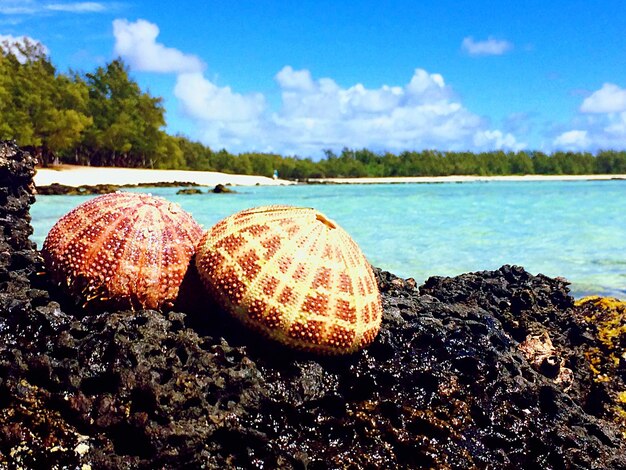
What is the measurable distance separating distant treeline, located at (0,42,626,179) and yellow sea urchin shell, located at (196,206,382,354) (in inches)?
2153

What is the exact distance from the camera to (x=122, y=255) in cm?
393

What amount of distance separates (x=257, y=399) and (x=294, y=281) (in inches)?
27.7

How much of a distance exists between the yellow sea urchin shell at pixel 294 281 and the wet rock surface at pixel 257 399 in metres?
0.17

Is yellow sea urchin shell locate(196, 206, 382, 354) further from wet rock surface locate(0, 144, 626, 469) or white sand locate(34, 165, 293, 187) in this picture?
white sand locate(34, 165, 293, 187)

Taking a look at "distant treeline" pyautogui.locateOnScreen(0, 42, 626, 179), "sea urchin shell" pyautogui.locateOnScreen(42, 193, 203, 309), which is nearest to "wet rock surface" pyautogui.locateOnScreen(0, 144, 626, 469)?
"sea urchin shell" pyautogui.locateOnScreen(42, 193, 203, 309)

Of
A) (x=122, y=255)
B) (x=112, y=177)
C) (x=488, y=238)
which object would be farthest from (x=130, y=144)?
(x=122, y=255)

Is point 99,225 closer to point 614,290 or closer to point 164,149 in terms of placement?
point 614,290

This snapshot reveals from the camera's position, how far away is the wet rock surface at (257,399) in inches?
132

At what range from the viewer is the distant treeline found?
5891cm

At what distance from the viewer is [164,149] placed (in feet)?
254

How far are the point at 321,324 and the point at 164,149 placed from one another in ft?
252

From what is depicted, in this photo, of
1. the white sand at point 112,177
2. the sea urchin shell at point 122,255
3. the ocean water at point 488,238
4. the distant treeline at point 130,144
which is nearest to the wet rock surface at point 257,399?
the sea urchin shell at point 122,255

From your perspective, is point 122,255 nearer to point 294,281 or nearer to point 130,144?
point 294,281

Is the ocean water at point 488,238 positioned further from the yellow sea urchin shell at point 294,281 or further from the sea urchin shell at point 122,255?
the sea urchin shell at point 122,255
